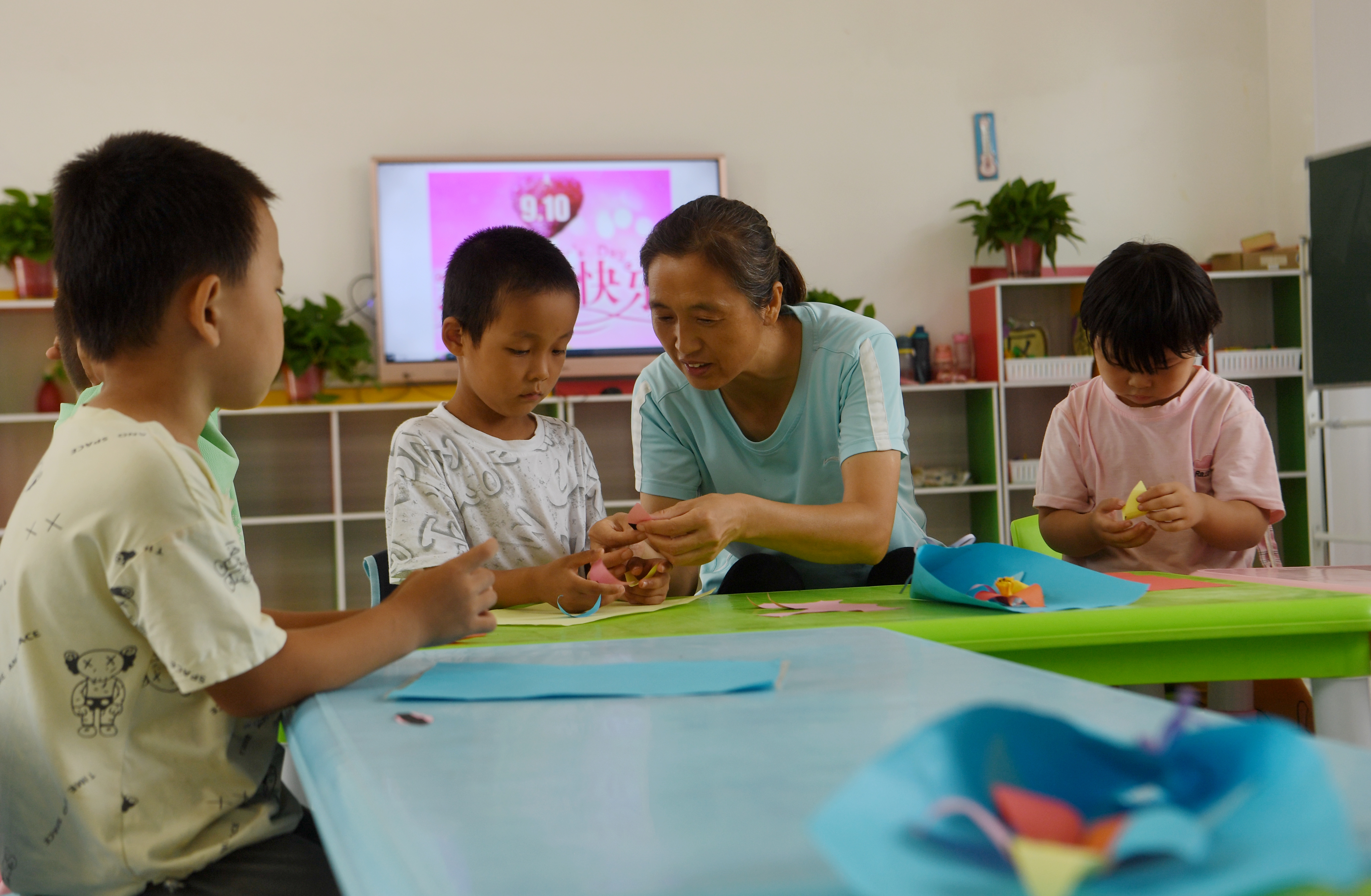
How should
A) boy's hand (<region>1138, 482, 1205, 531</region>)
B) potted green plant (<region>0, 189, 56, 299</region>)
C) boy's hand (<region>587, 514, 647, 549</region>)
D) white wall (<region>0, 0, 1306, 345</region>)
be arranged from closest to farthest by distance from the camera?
boy's hand (<region>587, 514, 647, 549</region>) → boy's hand (<region>1138, 482, 1205, 531</region>) → potted green plant (<region>0, 189, 56, 299</region>) → white wall (<region>0, 0, 1306, 345</region>)

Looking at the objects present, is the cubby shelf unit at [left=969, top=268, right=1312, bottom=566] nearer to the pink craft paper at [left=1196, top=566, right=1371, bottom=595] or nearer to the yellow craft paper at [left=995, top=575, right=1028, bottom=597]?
the pink craft paper at [left=1196, top=566, right=1371, bottom=595]

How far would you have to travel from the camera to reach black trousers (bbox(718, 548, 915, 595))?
160 centimetres

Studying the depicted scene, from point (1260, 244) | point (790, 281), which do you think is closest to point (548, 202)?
point (790, 281)

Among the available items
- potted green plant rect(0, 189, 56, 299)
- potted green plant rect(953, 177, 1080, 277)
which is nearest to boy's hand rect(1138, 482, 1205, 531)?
potted green plant rect(953, 177, 1080, 277)

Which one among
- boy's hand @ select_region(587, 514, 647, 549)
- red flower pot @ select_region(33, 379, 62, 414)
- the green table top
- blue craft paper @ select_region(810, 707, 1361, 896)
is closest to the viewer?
blue craft paper @ select_region(810, 707, 1361, 896)

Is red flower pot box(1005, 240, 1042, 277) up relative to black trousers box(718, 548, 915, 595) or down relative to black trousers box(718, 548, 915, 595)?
up

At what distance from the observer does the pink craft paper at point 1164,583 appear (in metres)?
1.28

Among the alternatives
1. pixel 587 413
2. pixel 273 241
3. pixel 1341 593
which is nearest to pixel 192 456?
pixel 273 241

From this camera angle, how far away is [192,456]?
0.80m

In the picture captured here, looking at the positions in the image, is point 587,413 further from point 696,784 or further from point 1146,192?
point 696,784

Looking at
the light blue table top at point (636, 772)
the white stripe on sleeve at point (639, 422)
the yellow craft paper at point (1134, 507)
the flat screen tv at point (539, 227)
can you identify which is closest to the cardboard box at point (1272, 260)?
the flat screen tv at point (539, 227)

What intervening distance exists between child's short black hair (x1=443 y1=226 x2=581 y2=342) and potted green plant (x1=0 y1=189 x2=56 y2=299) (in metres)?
2.89

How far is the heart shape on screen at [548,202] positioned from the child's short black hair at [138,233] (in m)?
3.47

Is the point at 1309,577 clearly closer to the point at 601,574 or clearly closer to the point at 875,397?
the point at 875,397
